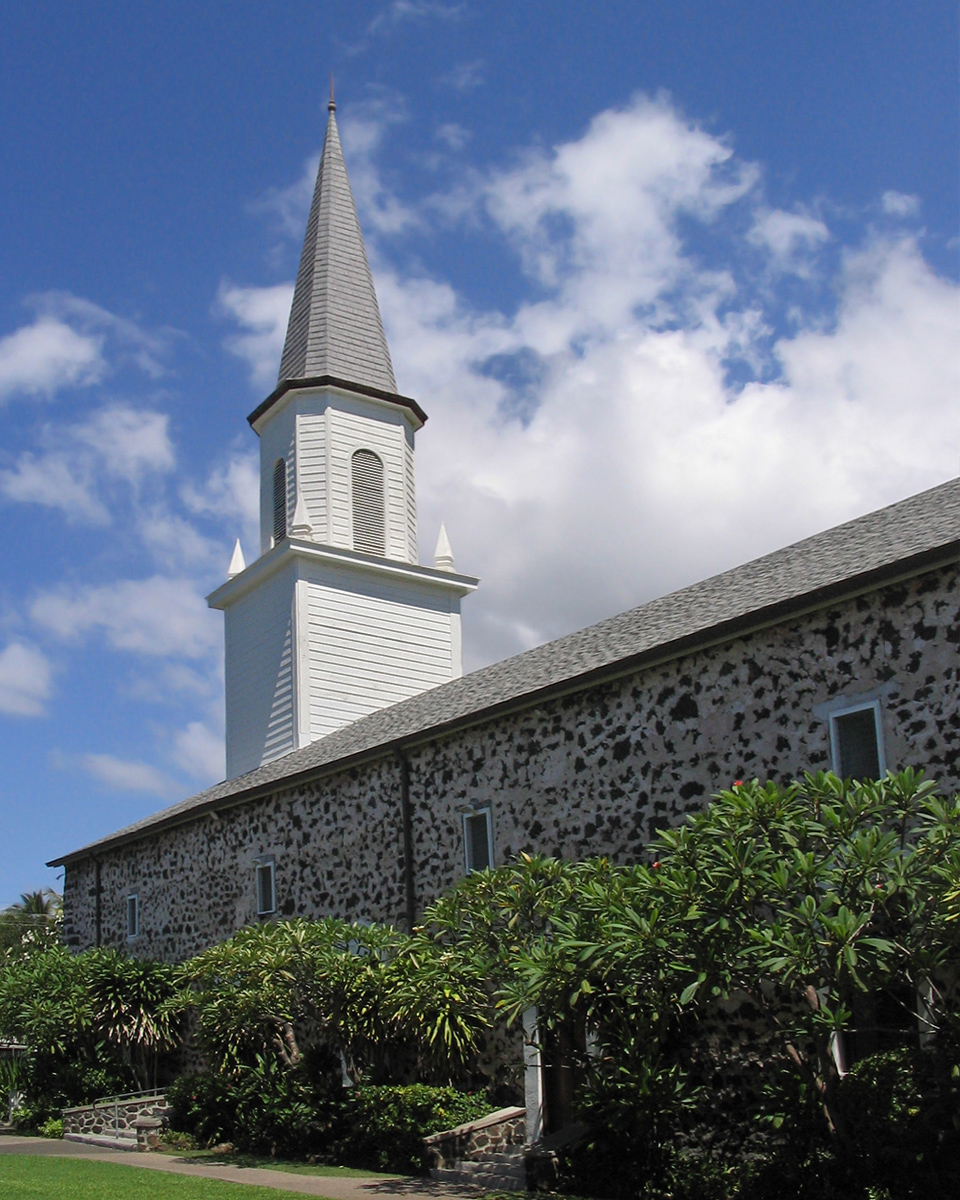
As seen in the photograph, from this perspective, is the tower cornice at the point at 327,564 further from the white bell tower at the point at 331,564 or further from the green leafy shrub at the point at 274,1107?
the green leafy shrub at the point at 274,1107

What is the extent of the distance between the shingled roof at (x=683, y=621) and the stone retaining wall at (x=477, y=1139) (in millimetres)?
5571

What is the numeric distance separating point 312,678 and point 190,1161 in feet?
42.1

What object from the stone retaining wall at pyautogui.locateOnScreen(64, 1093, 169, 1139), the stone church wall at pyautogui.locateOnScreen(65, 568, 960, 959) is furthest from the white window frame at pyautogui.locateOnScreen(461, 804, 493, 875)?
the stone retaining wall at pyautogui.locateOnScreen(64, 1093, 169, 1139)

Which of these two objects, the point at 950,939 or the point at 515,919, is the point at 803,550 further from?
the point at 950,939

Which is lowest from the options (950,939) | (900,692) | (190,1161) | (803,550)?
(190,1161)

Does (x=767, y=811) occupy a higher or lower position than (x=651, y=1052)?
higher

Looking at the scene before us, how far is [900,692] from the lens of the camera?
13156mm

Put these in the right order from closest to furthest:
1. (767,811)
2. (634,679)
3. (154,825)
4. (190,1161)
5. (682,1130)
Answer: (767,811) < (682,1130) < (634,679) < (190,1161) < (154,825)

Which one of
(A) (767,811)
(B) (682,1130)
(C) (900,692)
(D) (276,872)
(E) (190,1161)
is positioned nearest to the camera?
(A) (767,811)

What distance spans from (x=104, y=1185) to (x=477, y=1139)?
461 centimetres

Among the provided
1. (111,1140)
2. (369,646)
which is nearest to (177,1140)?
(111,1140)

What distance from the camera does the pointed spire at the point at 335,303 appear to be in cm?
3238

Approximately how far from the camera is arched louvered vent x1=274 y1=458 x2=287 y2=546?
3172 centimetres

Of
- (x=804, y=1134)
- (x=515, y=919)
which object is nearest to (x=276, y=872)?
(x=515, y=919)
